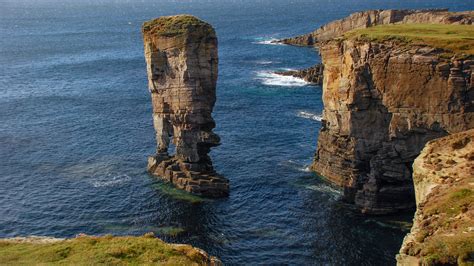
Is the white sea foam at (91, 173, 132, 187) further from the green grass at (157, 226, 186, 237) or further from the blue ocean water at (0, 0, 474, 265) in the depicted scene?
the green grass at (157, 226, 186, 237)

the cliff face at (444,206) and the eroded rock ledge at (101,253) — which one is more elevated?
the cliff face at (444,206)

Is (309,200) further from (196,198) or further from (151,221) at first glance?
(151,221)

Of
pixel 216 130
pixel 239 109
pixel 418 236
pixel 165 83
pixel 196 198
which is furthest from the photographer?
pixel 239 109

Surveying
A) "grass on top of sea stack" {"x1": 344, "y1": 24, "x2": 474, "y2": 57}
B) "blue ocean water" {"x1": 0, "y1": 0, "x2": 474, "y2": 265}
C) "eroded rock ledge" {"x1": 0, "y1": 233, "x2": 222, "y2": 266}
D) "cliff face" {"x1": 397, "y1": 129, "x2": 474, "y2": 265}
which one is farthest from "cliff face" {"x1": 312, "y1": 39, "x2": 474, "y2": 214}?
"eroded rock ledge" {"x1": 0, "y1": 233, "x2": 222, "y2": 266}

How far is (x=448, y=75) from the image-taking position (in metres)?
66.2

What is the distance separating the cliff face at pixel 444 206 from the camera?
94.2 feet

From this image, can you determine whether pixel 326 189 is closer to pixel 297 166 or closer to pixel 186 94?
pixel 297 166

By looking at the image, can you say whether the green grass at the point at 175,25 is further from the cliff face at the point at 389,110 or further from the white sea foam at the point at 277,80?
the white sea foam at the point at 277,80

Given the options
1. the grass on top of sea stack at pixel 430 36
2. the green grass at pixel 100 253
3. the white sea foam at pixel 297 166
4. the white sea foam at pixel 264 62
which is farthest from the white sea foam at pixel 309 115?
the green grass at pixel 100 253

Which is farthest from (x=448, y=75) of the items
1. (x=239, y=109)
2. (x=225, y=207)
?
(x=239, y=109)

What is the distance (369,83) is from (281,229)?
75.0ft

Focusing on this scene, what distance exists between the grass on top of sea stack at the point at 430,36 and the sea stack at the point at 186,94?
71.6ft

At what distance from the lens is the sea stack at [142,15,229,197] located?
263ft

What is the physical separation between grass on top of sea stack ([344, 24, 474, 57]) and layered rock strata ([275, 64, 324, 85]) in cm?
6139
